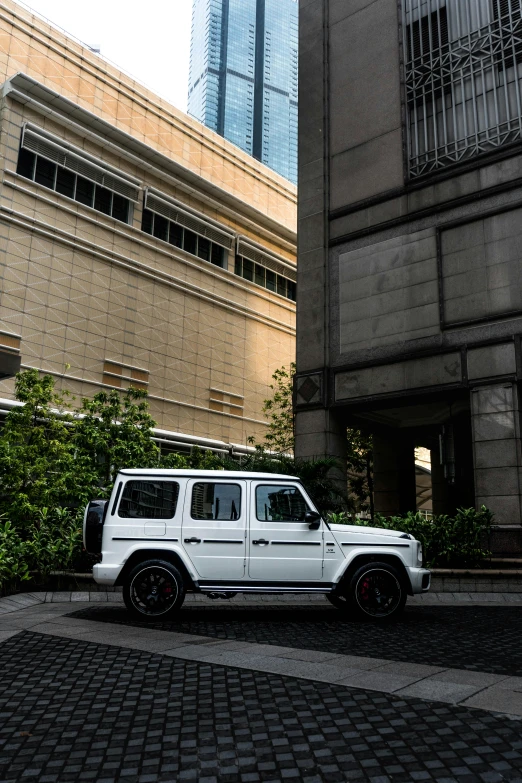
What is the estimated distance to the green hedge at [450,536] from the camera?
13.8 m

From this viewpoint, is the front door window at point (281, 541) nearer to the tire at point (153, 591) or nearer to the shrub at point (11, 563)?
the tire at point (153, 591)

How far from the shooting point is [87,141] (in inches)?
1438

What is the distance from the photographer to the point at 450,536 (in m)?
14.0

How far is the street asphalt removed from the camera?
358 centimetres

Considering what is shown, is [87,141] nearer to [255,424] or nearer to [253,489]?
[255,424]

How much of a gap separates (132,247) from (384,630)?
3363 centimetres

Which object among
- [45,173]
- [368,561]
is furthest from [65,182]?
[368,561]

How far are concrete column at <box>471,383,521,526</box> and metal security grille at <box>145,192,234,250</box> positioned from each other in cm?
2838

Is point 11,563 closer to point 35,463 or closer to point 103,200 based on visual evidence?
point 35,463

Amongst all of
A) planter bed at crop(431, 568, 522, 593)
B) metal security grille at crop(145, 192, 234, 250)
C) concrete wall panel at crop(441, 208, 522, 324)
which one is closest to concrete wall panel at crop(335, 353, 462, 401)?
concrete wall panel at crop(441, 208, 522, 324)

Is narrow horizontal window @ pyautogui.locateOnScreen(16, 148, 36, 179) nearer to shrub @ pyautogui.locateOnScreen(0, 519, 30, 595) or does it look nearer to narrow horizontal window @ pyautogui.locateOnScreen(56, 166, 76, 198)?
narrow horizontal window @ pyautogui.locateOnScreen(56, 166, 76, 198)

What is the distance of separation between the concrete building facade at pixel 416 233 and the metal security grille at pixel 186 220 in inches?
721

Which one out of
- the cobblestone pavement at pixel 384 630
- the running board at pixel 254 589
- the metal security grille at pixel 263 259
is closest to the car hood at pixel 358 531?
the running board at pixel 254 589

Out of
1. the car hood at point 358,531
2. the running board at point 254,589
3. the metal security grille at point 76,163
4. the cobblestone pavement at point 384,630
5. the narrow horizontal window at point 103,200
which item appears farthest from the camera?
the narrow horizontal window at point 103,200
